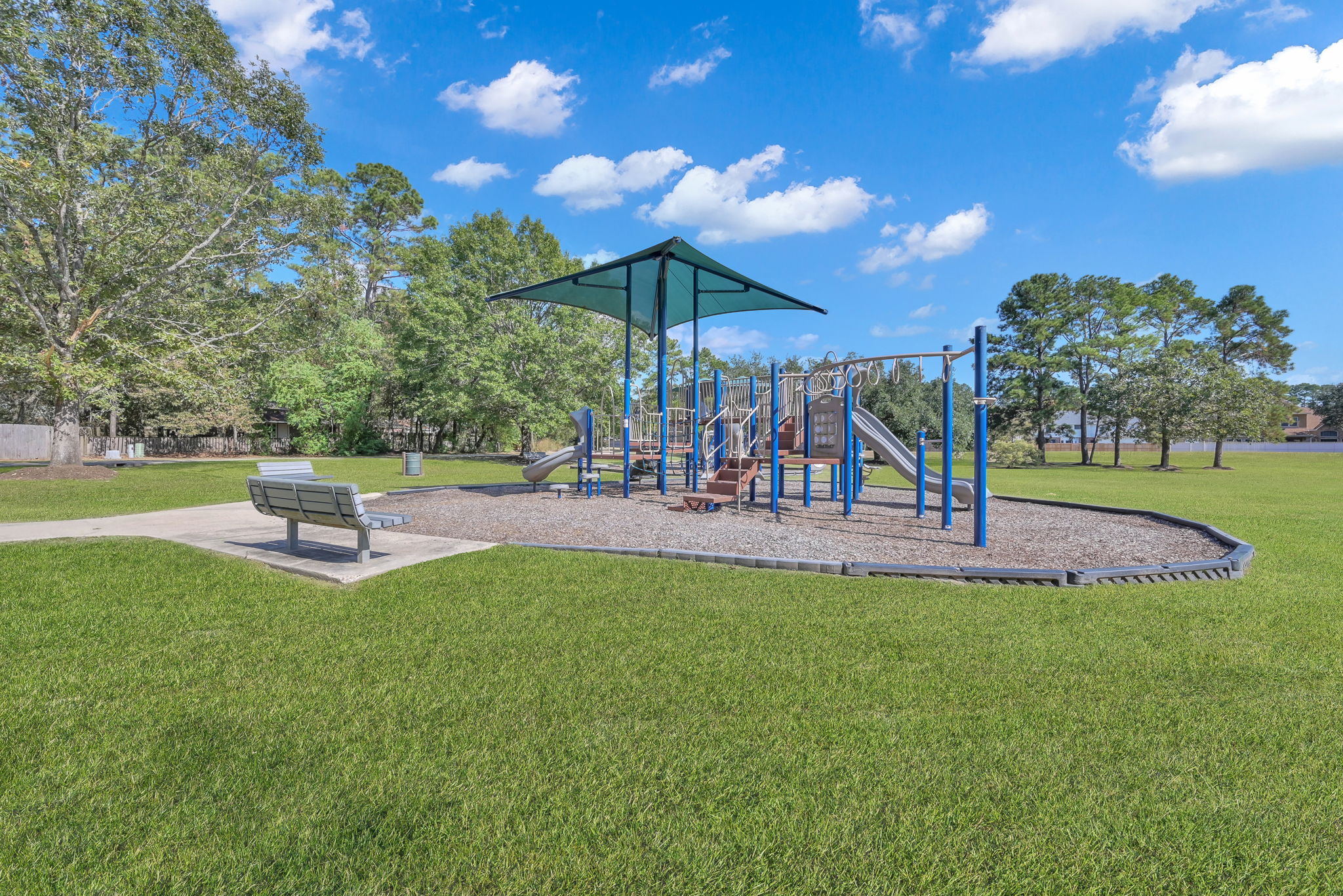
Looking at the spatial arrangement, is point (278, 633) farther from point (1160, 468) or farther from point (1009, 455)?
point (1160, 468)

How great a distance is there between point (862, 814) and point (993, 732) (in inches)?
40.0

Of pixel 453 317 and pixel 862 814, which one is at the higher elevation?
pixel 453 317

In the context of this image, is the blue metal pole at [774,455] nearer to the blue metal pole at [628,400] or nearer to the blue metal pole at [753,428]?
the blue metal pole at [753,428]

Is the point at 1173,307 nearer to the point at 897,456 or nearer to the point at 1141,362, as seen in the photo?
the point at 1141,362

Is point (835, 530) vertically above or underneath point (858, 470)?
underneath

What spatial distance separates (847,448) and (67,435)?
2291 centimetres

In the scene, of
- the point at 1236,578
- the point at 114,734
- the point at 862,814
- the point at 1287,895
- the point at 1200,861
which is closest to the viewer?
the point at 1287,895

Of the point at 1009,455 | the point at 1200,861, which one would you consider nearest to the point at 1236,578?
the point at 1200,861

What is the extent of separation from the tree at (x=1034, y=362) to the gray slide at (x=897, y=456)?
1402 inches

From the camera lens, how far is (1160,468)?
34281 mm

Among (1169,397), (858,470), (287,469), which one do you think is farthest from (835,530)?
(1169,397)

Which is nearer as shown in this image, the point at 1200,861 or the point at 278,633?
the point at 1200,861

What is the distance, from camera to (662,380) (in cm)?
1348

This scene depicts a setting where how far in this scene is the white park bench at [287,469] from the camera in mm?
8273
